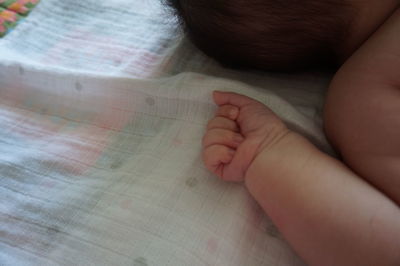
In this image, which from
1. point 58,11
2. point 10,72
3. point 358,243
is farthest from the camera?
point 58,11

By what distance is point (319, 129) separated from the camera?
0.58 metres

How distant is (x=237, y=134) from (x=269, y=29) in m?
0.15

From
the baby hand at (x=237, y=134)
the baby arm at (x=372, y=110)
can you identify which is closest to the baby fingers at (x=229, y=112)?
the baby hand at (x=237, y=134)

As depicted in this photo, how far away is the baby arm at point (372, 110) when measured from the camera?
49cm

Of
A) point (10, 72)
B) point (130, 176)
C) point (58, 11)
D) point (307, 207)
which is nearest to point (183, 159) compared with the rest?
point (130, 176)

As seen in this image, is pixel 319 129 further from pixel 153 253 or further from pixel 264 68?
pixel 153 253

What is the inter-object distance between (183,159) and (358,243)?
250 millimetres

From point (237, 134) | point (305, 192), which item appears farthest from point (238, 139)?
point (305, 192)

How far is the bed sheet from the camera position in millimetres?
509

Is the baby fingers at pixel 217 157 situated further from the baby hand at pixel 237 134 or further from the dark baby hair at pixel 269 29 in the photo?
the dark baby hair at pixel 269 29

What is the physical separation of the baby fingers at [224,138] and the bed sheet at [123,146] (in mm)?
36

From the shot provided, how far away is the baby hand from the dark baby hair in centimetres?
8

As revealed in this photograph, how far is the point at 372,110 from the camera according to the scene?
0.52 metres

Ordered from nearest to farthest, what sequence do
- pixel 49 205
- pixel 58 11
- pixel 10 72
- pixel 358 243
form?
pixel 358 243, pixel 49 205, pixel 10 72, pixel 58 11
